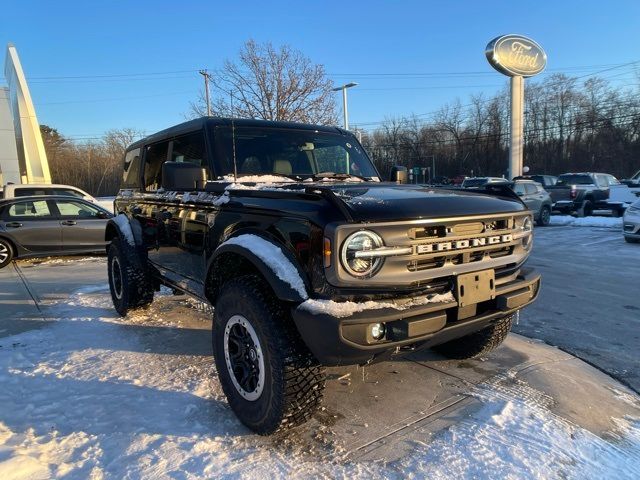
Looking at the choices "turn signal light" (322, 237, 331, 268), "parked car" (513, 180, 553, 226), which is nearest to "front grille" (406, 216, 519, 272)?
"turn signal light" (322, 237, 331, 268)

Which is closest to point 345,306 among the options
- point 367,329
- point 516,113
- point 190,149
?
point 367,329

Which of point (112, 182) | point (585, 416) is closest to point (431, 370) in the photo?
point (585, 416)

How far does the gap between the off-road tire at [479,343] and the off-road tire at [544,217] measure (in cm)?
1457

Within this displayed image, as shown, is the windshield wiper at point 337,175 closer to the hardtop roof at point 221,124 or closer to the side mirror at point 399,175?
the side mirror at point 399,175

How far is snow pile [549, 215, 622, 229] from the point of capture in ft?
51.2

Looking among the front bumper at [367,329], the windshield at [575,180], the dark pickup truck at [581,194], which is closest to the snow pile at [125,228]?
the front bumper at [367,329]

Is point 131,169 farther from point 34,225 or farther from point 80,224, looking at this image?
point 34,225

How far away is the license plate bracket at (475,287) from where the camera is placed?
8.87 feet

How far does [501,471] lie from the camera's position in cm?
246

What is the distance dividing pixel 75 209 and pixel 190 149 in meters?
7.55

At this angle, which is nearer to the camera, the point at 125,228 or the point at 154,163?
the point at 154,163

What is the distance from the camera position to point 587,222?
655 inches

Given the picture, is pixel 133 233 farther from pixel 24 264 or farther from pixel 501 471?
pixel 24 264

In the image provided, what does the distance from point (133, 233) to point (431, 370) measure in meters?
3.35
